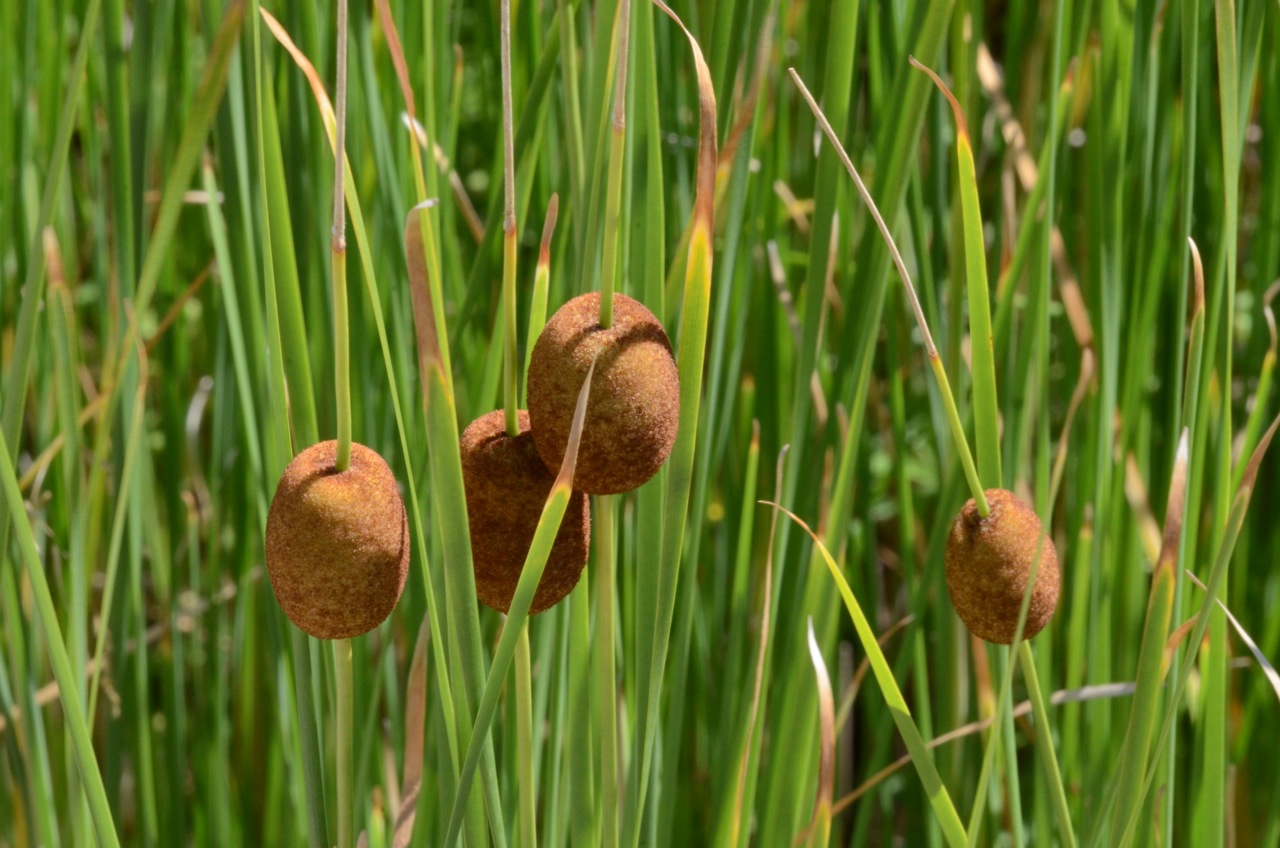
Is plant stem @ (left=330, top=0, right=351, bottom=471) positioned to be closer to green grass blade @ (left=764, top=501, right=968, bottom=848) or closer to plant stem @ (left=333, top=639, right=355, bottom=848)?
plant stem @ (left=333, top=639, right=355, bottom=848)

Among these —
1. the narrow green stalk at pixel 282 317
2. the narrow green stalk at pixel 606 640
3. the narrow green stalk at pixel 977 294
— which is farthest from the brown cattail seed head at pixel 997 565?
the narrow green stalk at pixel 282 317

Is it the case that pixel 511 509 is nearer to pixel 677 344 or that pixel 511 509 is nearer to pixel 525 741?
pixel 525 741

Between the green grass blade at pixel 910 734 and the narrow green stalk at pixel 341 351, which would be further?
the green grass blade at pixel 910 734

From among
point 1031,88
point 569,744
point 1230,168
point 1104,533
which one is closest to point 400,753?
point 569,744

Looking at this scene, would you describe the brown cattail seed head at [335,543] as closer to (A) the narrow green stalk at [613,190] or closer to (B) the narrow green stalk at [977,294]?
(A) the narrow green stalk at [613,190]

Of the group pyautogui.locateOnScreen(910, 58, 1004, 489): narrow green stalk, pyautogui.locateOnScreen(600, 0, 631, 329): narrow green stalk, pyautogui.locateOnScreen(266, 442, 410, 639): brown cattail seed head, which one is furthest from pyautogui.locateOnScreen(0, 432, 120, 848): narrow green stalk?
pyautogui.locateOnScreen(910, 58, 1004, 489): narrow green stalk
